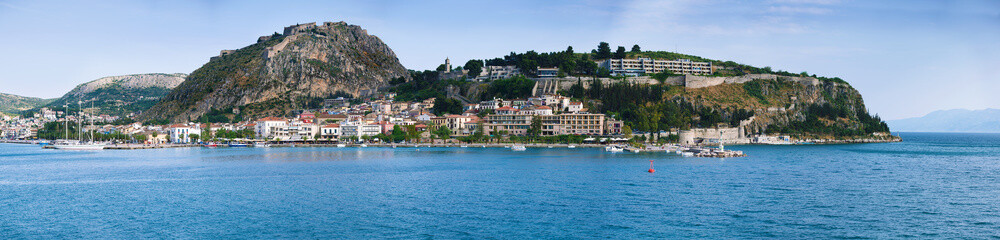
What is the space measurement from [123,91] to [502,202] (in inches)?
6689

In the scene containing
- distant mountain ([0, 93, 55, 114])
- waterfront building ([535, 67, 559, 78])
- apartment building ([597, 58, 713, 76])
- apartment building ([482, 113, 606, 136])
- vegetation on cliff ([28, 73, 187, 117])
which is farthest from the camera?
distant mountain ([0, 93, 55, 114])

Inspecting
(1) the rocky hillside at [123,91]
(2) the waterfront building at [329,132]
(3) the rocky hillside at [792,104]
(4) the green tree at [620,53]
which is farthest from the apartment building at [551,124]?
(1) the rocky hillside at [123,91]

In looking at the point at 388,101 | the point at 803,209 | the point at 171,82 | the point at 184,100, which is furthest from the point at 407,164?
the point at 171,82

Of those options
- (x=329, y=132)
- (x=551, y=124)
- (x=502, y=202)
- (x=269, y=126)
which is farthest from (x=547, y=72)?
(x=502, y=202)

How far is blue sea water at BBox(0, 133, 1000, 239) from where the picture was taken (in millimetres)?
19000

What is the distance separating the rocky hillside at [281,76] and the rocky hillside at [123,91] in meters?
35.1

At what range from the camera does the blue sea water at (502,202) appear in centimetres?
1900

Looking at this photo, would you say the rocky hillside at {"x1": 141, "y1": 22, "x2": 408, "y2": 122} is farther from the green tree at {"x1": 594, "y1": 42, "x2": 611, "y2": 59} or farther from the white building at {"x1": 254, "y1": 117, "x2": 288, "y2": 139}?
the green tree at {"x1": 594, "y1": 42, "x2": 611, "y2": 59}

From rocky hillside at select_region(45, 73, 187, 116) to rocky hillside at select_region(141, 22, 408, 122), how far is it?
35055 mm

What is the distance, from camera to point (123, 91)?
550 ft

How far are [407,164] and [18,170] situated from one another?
21.5 metres

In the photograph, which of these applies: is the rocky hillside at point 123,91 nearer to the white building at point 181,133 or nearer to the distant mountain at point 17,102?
the distant mountain at point 17,102

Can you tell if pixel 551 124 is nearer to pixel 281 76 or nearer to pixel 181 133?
pixel 181 133

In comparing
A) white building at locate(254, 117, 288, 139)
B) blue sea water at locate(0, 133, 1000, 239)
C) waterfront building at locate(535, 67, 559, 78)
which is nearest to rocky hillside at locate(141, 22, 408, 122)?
white building at locate(254, 117, 288, 139)
